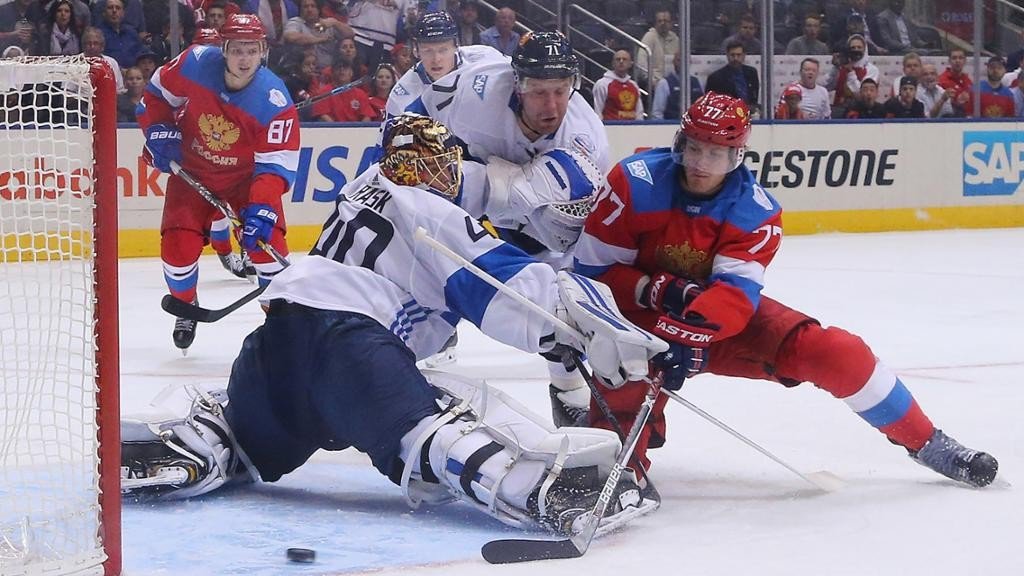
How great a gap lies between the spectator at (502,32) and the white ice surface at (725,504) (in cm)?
343

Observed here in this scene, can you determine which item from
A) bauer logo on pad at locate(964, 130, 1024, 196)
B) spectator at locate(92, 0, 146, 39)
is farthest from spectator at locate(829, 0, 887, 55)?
spectator at locate(92, 0, 146, 39)

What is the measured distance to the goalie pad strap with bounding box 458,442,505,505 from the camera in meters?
2.29

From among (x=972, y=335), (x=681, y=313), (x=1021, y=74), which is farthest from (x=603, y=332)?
(x=1021, y=74)

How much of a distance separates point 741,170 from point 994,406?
1.14 m

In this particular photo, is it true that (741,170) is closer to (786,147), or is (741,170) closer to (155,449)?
(155,449)

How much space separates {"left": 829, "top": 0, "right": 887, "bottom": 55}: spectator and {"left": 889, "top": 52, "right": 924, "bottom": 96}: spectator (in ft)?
0.50

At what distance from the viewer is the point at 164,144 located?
4723mm

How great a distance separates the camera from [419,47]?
433 centimetres

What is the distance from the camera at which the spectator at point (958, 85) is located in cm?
892

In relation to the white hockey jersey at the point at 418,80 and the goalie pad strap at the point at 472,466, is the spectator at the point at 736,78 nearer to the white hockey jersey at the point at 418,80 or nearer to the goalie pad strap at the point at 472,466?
the white hockey jersey at the point at 418,80

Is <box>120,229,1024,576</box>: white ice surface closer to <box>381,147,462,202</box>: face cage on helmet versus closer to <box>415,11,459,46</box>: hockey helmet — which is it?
<box>381,147,462,202</box>: face cage on helmet

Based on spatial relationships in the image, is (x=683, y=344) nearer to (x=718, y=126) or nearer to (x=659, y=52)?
(x=718, y=126)

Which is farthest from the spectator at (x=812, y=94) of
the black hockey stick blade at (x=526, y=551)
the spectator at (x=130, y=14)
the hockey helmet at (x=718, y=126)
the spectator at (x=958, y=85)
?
the black hockey stick blade at (x=526, y=551)

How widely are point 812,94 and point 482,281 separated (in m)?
6.54
